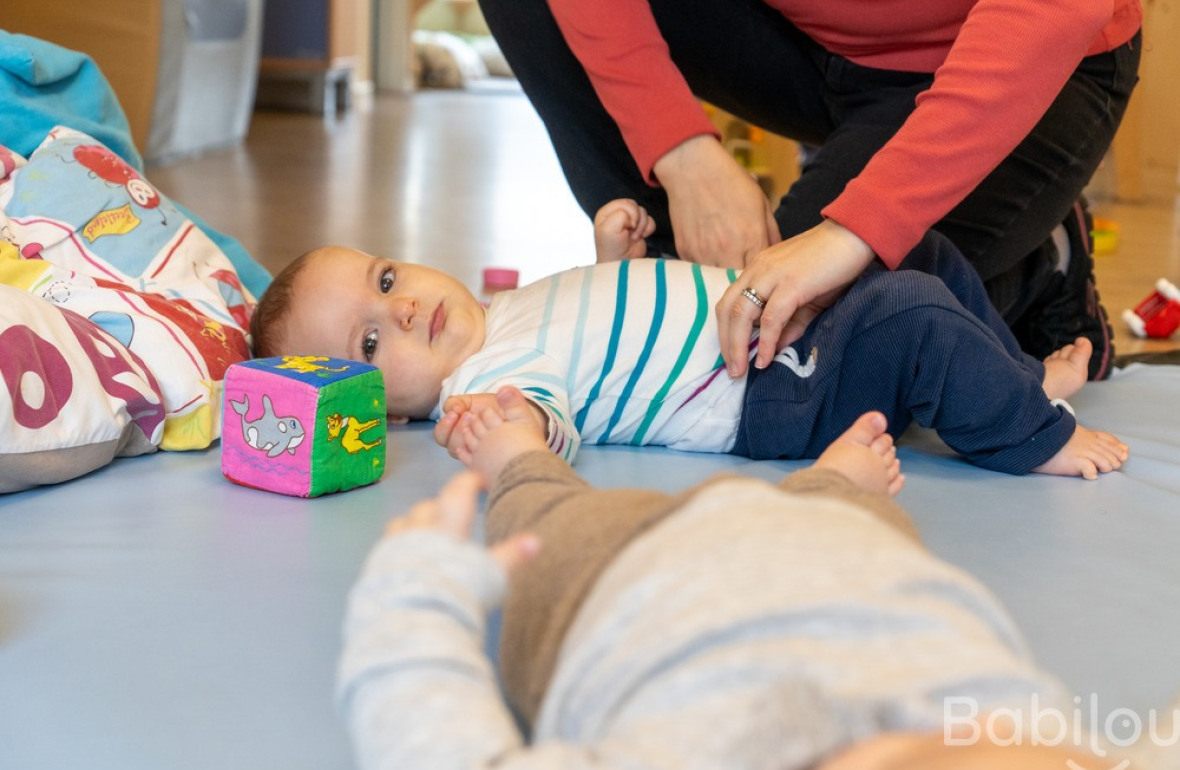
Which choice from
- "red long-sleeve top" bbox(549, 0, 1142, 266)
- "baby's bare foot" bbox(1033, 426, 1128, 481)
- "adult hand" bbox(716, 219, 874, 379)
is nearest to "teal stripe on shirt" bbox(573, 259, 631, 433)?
"adult hand" bbox(716, 219, 874, 379)

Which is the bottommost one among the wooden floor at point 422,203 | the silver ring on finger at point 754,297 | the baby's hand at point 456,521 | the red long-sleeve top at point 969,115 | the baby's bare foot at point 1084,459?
the wooden floor at point 422,203

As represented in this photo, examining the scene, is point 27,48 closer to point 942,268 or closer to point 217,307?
point 217,307

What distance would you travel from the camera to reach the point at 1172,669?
74cm

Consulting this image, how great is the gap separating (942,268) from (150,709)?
83cm

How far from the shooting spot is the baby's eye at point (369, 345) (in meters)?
1.20

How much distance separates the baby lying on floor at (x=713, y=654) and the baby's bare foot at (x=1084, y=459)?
578 millimetres

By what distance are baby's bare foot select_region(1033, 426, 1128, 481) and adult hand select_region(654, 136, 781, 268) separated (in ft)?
1.13

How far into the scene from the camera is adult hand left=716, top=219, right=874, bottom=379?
101cm

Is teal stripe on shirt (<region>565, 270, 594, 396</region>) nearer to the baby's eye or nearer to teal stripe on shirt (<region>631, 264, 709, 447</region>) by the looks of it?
teal stripe on shirt (<region>631, 264, 709, 447</region>)

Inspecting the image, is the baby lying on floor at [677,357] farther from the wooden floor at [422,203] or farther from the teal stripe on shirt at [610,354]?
the wooden floor at [422,203]

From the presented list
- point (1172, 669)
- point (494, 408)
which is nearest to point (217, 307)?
point (494, 408)

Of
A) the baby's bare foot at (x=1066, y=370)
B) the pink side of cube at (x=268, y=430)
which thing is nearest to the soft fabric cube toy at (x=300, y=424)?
the pink side of cube at (x=268, y=430)

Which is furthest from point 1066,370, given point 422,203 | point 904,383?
point 422,203

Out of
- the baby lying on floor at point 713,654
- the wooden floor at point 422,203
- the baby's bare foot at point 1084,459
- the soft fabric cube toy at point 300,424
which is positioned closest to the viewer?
the baby lying on floor at point 713,654
